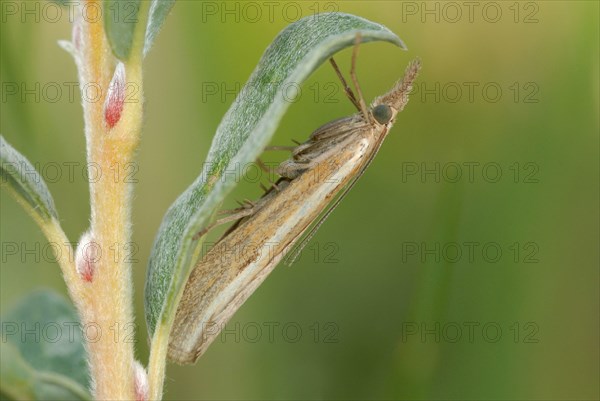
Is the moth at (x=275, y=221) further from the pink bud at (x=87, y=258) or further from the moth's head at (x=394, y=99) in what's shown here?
the pink bud at (x=87, y=258)

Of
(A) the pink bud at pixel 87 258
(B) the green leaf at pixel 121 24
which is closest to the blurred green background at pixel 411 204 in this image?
(A) the pink bud at pixel 87 258

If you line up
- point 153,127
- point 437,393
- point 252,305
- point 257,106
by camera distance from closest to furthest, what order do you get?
point 257,106, point 437,393, point 252,305, point 153,127

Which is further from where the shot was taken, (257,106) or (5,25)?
(5,25)

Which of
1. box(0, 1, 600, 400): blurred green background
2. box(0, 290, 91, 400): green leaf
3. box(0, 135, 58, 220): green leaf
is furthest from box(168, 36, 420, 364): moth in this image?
box(0, 1, 600, 400): blurred green background

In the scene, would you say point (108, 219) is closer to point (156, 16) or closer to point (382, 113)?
point (156, 16)

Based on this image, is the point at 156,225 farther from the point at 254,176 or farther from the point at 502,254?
the point at 502,254

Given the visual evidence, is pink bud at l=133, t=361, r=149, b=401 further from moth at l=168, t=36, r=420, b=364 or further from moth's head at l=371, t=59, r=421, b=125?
moth's head at l=371, t=59, r=421, b=125

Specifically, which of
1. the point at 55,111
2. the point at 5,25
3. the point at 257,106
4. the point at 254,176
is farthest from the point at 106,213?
the point at 55,111
